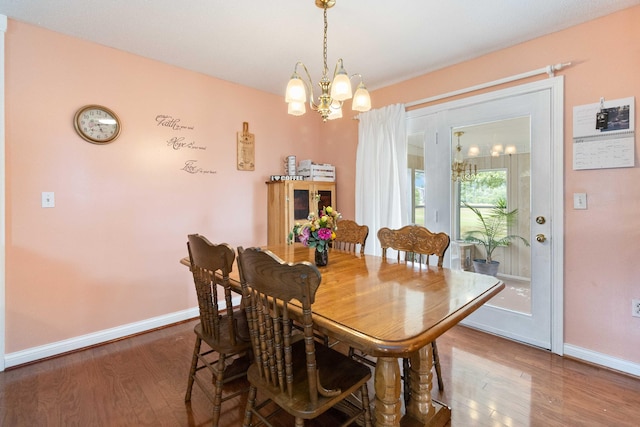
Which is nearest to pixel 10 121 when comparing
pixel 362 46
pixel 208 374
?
pixel 208 374

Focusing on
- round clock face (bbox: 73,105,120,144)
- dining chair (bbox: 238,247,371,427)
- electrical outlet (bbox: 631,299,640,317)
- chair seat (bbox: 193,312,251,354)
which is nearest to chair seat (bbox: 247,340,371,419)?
dining chair (bbox: 238,247,371,427)

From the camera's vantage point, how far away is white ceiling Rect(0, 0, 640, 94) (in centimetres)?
196

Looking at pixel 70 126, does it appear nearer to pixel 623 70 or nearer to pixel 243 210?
pixel 243 210

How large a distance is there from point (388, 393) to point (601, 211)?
2058mm

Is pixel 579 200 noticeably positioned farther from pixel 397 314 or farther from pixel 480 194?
pixel 397 314

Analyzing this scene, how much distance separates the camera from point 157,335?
2.62 meters

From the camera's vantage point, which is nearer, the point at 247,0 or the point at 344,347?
the point at 247,0

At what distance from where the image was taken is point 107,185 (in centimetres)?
250

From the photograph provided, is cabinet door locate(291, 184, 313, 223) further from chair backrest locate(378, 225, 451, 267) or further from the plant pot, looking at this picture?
the plant pot

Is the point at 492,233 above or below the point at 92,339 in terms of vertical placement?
above

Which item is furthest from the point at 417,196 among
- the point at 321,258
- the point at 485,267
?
the point at 321,258

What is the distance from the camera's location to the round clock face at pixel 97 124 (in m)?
2.35

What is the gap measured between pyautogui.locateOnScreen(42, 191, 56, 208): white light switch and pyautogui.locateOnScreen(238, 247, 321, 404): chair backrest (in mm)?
1974

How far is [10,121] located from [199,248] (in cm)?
185
